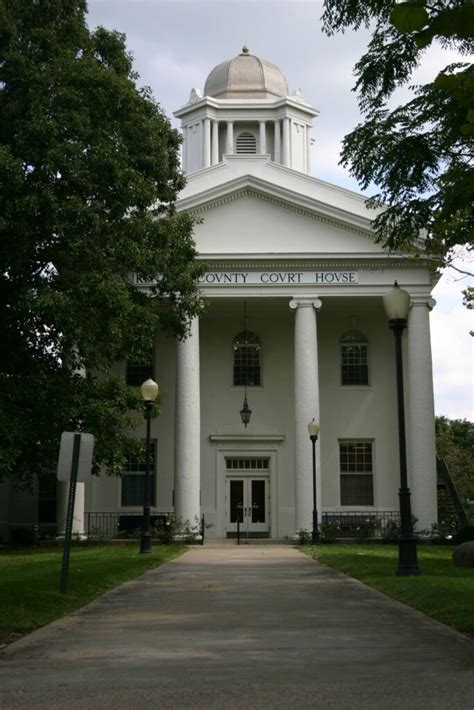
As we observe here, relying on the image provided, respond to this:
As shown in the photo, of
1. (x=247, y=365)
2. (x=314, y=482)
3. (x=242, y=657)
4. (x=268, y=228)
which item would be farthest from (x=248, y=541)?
(x=242, y=657)

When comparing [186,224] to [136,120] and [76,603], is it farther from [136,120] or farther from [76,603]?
[76,603]

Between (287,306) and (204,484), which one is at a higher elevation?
(287,306)

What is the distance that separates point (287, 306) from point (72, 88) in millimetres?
17429

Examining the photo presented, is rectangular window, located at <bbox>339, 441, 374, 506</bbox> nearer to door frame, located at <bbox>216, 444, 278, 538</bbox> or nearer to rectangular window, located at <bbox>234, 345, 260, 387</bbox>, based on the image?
door frame, located at <bbox>216, 444, 278, 538</bbox>

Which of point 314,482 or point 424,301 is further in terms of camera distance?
point 424,301

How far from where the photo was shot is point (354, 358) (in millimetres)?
38438

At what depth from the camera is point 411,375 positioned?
114ft

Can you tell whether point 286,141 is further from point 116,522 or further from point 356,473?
point 116,522

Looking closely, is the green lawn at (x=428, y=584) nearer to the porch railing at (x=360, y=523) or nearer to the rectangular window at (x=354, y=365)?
the porch railing at (x=360, y=523)

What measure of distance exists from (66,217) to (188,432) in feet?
49.2

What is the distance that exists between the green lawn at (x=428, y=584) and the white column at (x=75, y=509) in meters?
13.1

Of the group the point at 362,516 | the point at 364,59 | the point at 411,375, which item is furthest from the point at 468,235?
the point at 362,516

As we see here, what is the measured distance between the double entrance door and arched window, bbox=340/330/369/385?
5242 mm

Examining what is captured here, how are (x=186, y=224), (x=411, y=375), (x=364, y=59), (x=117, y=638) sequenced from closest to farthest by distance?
1. (x=117, y=638)
2. (x=364, y=59)
3. (x=186, y=224)
4. (x=411, y=375)
